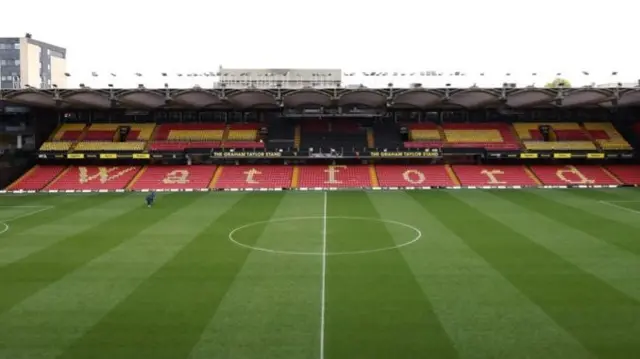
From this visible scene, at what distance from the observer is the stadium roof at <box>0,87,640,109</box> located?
51.5 metres

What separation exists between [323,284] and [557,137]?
44.9 meters

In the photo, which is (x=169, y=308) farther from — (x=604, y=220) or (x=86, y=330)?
(x=604, y=220)

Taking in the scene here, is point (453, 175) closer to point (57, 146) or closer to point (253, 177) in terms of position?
point (253, 177)

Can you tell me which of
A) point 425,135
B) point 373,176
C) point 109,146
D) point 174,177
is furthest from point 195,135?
point 425,135

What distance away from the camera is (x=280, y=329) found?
15219 mm

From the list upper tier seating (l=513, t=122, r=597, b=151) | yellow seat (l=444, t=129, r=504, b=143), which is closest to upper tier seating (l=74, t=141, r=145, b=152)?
yellow seat (l=444, t=129, r=504, b=143)

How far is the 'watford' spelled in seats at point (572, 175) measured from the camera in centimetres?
5088

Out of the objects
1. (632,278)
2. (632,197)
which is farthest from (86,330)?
(632,197)

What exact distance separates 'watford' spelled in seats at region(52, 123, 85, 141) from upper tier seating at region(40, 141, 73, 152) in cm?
122

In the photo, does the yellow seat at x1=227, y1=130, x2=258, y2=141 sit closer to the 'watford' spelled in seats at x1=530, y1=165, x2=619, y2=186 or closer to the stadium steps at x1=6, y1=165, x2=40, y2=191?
the stadium steps at x1=6, y1=165, x2=40, y2=191

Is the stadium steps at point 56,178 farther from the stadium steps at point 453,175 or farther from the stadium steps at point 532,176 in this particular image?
the stadium steps at point 532,176

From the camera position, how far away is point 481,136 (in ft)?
188

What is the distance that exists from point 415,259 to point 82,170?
137 ft

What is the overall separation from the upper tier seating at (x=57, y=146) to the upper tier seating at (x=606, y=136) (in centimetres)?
5038
